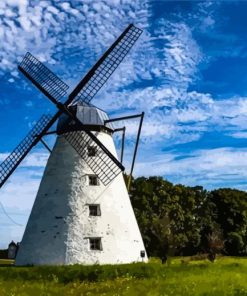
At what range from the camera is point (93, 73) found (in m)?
34.3

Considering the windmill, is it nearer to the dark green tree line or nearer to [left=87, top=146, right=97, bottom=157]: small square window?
[left=87, top=146, right=97, bottom=157]: small square window

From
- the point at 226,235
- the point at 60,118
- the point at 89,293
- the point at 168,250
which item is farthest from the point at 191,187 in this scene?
the point at 89,293

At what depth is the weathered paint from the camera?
3033cm

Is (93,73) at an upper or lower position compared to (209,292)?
upper

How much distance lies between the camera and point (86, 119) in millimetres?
33375

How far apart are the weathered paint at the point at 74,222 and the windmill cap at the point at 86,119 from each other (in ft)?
4.87

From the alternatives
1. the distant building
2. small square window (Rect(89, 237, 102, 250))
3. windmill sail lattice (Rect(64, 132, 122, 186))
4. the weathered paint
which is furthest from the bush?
small square window (Rect(89, 237, 102, 250))

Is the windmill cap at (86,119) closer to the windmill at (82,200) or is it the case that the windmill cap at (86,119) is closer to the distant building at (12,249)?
the windmill at (82,200)

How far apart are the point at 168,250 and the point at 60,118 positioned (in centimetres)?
1376

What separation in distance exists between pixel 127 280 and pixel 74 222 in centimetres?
678

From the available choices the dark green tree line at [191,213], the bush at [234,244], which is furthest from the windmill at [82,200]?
the bush at [234,244]

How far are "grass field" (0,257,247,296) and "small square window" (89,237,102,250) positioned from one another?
3.35 m

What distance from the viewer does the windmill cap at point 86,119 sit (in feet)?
109

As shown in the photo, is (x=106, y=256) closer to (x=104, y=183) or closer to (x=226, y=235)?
(x=104, y=183)
